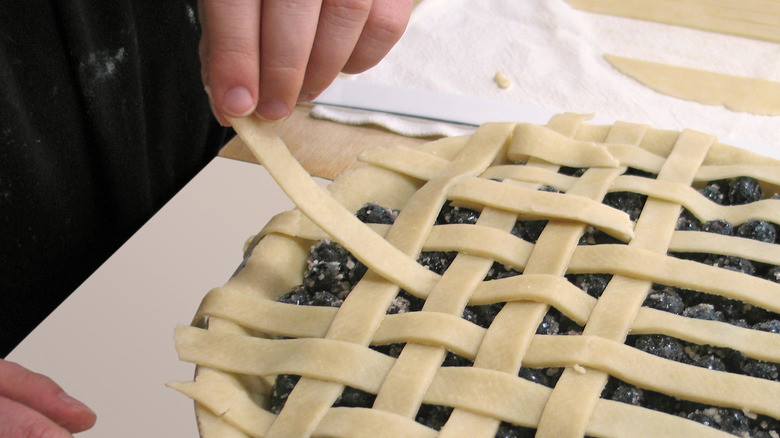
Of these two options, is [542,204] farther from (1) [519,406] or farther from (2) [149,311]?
(2) [149,311]

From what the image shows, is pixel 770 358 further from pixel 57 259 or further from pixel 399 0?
pixel 57 259

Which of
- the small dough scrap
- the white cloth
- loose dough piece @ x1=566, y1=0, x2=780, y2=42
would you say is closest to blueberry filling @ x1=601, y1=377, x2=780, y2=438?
the white cloth

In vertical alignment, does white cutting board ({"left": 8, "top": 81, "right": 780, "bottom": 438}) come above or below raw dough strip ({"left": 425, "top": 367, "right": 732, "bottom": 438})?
below

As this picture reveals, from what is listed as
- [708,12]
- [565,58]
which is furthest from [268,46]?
[708,12]

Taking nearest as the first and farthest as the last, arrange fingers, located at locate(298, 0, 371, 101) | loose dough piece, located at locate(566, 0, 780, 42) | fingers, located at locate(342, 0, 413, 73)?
fingers, located at locate(298, 0, 371, 101) → fingers, located at locate(342, 0, 413, 73) → loose dough piece, located at locate(566, 0, 780, 42)

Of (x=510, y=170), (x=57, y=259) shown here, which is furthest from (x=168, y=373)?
(x=510, y=170)

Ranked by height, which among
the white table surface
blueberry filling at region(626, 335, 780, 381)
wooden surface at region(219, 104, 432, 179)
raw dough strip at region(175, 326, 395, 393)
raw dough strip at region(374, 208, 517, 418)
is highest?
blueberry filling at region(626, 335, 780, 381)

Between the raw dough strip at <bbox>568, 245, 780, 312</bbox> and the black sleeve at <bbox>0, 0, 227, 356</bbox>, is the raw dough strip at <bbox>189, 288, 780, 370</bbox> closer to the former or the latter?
the raw dough strip at <bbox>568, 245, 780, 312</bbox>
